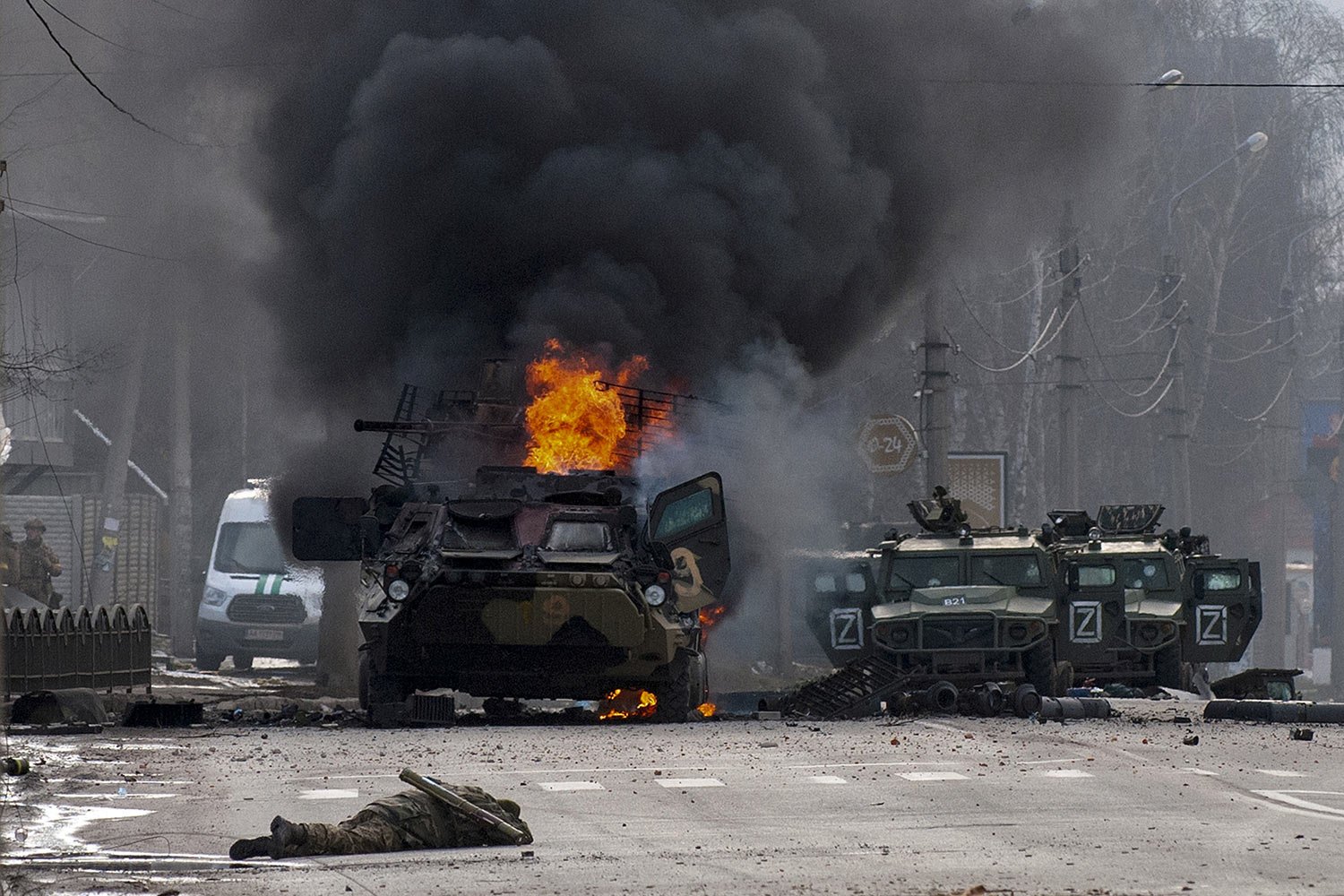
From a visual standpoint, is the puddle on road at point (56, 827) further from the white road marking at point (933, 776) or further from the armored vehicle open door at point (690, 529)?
the armored vehicle open door at point (690, 529)

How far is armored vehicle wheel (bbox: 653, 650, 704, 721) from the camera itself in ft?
51.2

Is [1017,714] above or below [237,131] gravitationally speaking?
below

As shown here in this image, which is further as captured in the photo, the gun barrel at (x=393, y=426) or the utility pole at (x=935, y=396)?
the utility pole at (x=935, y=396)

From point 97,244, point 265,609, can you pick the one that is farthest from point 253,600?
point 97,244

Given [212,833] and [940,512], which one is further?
[940,512]

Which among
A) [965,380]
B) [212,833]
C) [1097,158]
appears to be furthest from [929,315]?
[965,380]

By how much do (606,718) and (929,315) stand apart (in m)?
9.70

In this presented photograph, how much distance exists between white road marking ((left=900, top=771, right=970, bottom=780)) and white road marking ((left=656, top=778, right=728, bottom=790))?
1.05 m

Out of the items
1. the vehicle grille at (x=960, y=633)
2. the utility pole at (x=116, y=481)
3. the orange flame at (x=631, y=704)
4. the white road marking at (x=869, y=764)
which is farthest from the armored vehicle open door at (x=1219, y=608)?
the utility pole at (x=116, y=481)

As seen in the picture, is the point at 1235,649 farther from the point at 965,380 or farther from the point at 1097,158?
the point at 965,380

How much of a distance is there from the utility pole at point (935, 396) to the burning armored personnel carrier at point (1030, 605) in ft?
7.09

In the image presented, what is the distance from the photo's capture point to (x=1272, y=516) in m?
56.3

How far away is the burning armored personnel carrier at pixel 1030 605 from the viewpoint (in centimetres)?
1875

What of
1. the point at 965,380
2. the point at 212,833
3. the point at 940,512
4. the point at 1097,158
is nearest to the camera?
the point at 212,833
